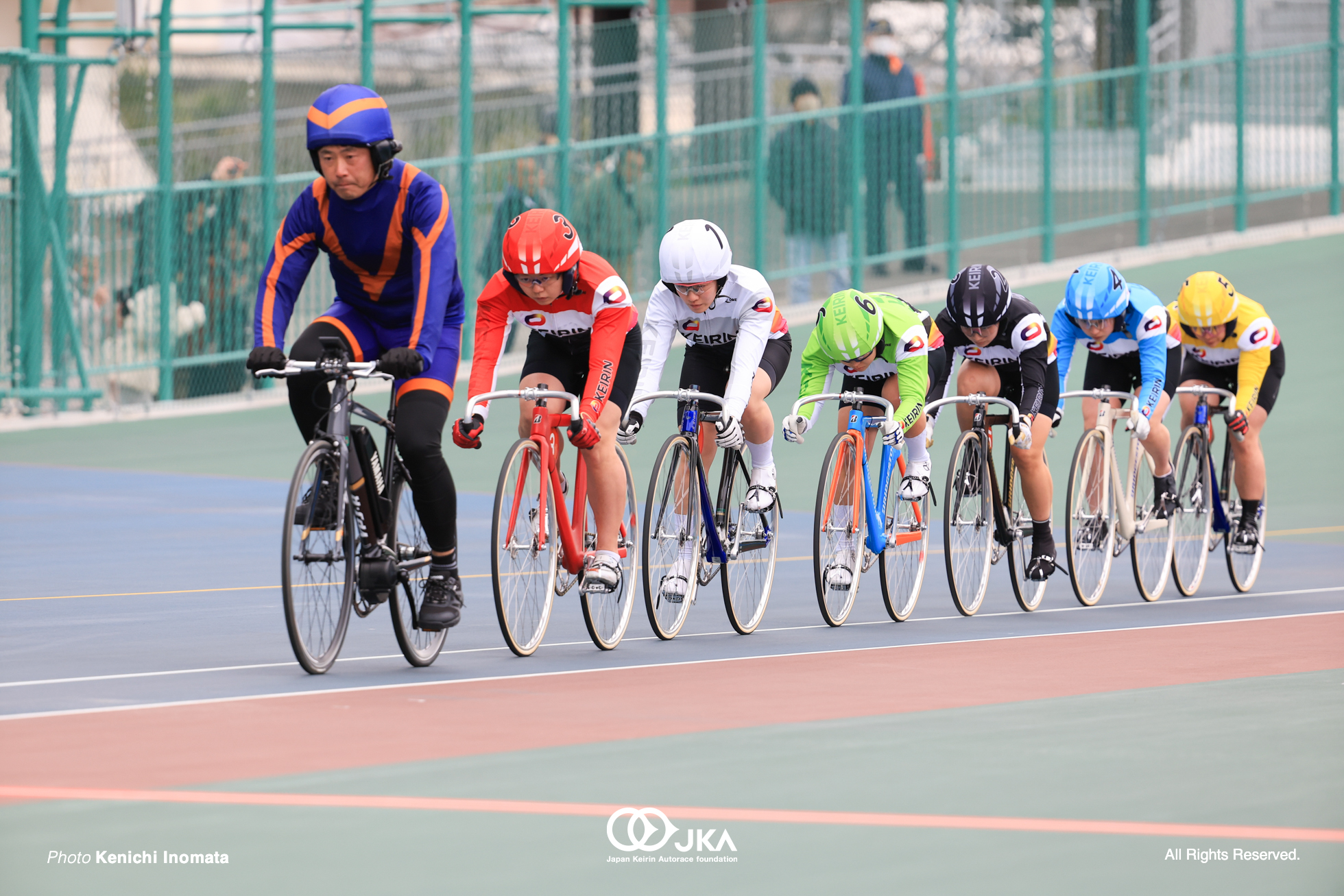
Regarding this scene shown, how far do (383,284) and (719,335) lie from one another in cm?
200

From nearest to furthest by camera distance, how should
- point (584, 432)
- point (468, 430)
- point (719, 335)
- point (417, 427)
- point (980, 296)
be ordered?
point (417, 427) → point (468, 430) → point (584, 432) → point (719, 335) → point (980, 296)

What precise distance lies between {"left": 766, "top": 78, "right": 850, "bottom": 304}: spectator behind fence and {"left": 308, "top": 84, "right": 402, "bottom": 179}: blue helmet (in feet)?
43.5

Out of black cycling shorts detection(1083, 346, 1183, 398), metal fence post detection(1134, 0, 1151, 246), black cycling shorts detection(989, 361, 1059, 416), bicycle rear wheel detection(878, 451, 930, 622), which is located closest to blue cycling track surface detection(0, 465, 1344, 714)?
bicycle rear wheel detection(878, 451, 930, 622)

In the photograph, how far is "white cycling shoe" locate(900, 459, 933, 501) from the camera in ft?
31.8

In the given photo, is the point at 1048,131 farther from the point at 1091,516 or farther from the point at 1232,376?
the point at 1091,516

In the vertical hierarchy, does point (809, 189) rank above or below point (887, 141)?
below

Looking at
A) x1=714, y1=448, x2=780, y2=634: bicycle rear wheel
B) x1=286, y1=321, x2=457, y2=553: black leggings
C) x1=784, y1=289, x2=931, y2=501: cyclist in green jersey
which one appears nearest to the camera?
x1=286, y1=321, x2=457, y2=553: black leggings

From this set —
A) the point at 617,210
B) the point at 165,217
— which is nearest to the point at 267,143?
the point at 165,217

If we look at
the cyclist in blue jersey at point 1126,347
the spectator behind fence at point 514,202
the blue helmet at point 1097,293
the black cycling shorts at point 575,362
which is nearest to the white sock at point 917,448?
the cyclist in blue jersey at point 1126,347

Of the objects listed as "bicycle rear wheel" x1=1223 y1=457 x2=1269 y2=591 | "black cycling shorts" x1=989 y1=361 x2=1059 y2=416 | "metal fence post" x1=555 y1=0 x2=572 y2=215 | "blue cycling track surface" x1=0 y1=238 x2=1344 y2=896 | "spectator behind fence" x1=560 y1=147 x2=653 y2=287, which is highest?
"metal fence post" x1=555 y1=0 x2=572 y2=215

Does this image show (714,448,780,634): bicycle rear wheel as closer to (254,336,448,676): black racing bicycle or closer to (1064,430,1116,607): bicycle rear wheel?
(254,336,448,676): black racing bicycle

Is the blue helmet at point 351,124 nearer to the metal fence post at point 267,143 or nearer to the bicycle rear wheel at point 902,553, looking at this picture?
the bicycle rear wheel at point 902,553

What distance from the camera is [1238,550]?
11.4 metres

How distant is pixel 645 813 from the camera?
5.36 meters
